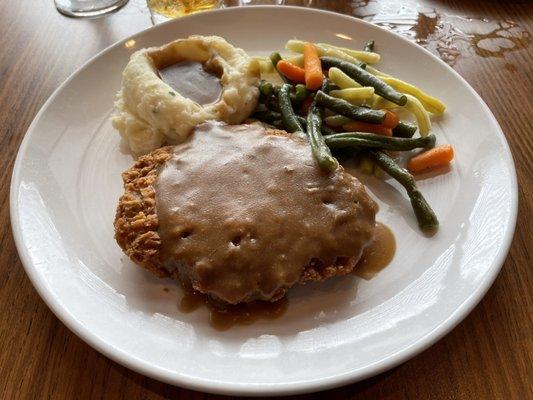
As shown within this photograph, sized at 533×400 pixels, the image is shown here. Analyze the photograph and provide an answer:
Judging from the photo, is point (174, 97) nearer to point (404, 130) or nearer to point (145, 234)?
point (145, 234)

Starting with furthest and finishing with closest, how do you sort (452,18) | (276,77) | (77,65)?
1. (452,18)
2. (77,65)
3. (276,77)

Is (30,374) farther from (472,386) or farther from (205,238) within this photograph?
(472,386)

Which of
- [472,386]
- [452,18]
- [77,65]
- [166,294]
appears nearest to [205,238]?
[166,294]

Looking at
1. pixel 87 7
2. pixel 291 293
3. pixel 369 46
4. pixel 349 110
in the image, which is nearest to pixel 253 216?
pixel 291 293

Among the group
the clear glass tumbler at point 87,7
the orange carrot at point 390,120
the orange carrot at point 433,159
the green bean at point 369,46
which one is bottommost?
the clear glass tumbler at point 87,7

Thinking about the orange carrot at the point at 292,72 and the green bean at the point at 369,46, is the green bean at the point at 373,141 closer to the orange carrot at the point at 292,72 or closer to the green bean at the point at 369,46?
the orange carrot at the point at 292,72

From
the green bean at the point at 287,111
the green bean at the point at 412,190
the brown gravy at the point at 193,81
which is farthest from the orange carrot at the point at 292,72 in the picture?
the green bean at the point at 412,190

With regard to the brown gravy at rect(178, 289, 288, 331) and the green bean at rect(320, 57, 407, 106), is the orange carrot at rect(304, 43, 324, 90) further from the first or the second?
the brown gravy at rect(178, 289, 288, 331)
